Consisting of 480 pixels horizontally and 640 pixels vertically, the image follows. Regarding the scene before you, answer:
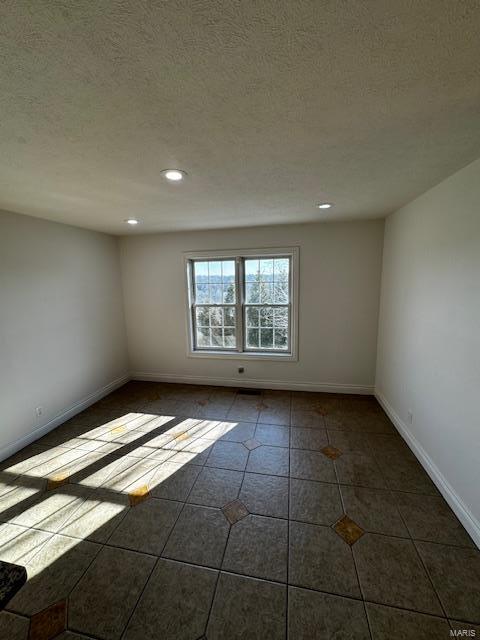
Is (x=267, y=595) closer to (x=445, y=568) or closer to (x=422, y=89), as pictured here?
(x=445, y=568)

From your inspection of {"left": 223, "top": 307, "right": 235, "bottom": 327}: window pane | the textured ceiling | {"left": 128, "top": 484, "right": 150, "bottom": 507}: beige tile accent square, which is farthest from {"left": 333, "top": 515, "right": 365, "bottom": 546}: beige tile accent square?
{"left": 223, "top": 307, "right": 235, "bottom": 327}: window pane

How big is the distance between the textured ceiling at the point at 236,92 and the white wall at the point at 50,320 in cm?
97

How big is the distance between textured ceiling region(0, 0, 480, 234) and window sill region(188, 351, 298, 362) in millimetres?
2344

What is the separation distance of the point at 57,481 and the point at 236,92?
2904 millimetres

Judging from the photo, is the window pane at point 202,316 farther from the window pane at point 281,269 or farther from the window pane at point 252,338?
the window pane at point 281,269

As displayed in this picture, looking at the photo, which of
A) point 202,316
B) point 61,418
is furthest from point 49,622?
point 202,316

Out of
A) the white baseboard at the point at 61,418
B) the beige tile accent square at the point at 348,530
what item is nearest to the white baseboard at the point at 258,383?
the white baseboard at the point at 61,418

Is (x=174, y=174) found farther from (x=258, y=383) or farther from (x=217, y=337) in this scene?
(x=258, y=383)

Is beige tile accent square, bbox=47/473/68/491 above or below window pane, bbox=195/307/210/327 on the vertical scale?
below

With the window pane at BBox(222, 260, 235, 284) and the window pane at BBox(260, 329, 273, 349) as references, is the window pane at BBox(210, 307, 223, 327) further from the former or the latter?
the window pane at BBox(260, 329, 273, 349)

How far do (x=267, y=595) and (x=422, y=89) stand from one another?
95.6 inches

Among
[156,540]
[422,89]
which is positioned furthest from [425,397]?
[156,540]

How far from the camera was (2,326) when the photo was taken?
2.40 metres

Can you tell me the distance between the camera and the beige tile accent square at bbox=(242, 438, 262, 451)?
251 centimetres
